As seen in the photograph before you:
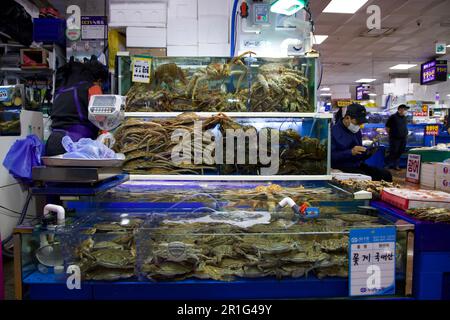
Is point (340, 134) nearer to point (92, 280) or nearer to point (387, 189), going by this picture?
point (387, 189)

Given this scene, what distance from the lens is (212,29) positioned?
4.13 m

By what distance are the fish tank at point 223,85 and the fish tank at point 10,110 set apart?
5.51 ft

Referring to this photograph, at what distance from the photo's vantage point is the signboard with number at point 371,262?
1.68 meters

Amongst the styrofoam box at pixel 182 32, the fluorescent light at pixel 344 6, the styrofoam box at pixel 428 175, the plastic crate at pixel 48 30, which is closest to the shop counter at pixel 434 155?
the styrofoam box at pixel 428 175

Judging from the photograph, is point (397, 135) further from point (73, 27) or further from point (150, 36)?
point (73, 27)

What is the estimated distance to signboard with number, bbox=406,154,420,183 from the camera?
2887 mm

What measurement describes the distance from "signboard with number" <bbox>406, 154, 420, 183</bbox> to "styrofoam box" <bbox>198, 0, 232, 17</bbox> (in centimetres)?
248

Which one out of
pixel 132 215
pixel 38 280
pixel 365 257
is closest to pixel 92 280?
pixel 38 280

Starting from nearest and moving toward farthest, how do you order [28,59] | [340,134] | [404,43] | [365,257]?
[365,257] < [340,134] < [28,59] < [404,43]

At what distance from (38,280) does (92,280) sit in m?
0.26

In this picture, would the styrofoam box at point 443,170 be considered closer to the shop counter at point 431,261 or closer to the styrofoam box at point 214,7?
the shop counter at point 431,261

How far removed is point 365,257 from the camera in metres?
1.69

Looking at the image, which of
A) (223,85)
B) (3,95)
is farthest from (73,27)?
(223,85)

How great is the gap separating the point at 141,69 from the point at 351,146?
9.01ft
